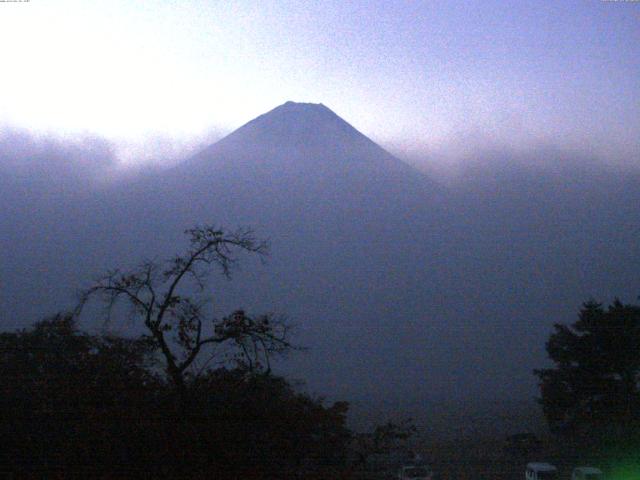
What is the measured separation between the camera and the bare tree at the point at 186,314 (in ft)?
18.3

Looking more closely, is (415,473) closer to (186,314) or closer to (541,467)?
(541,467)

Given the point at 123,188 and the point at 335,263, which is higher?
the point at 123,188

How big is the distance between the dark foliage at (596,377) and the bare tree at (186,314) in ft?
14.3

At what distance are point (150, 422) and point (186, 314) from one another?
980 millimetres

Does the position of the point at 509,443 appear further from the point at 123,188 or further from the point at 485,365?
the point at 123,188

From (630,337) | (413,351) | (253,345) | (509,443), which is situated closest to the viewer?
(253,345)

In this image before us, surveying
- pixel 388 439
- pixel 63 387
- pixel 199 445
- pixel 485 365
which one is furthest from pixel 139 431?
pixel 485 365

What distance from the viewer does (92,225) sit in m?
29.8

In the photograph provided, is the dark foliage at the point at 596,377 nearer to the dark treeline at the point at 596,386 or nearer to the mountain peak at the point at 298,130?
the dark treeline at the point at 596,386

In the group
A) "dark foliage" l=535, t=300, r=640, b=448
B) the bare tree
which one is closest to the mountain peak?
"dark foliage" l=535, t=300, r=640, b=448

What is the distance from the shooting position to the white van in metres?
6.14

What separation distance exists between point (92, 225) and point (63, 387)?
84.4 ft

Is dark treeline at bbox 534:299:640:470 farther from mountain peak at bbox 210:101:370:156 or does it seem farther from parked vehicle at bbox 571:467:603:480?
mountain peak at bbox 210:101:370:156

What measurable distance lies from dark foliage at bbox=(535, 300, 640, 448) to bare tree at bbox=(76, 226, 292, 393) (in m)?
4.36
